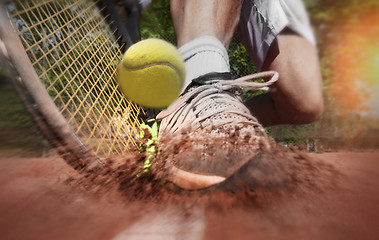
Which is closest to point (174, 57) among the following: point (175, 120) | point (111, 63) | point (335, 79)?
point (175, 120)

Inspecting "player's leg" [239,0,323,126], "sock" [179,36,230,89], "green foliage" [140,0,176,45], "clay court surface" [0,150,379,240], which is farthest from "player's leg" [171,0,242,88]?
"green foliage" [140,0,176,45]

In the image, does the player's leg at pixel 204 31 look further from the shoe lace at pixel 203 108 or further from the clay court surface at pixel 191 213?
the clay court surface at pixel 191 213

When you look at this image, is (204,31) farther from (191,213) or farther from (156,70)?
(191,213)

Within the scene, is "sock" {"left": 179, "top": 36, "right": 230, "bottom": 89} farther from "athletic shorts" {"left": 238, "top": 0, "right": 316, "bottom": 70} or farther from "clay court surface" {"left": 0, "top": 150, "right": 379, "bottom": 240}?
"clay court surface" {"left": 0, "top": 150, "right": 379, "bottom": 240}

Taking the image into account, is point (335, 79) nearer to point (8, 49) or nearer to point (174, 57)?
point (174, 57)

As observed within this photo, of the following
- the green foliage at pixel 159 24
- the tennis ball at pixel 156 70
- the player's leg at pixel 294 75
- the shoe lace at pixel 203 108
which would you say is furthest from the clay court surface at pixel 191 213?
the green foliage at pixel 159 24

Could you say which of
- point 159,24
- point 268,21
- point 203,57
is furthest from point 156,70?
point 159,24
